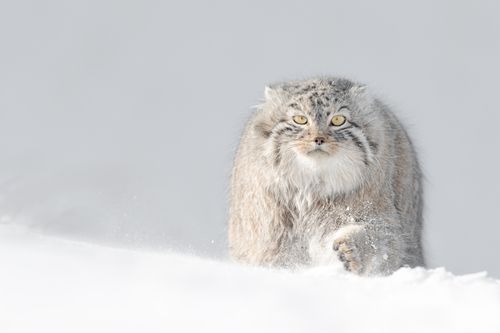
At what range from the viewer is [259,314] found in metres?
7.30

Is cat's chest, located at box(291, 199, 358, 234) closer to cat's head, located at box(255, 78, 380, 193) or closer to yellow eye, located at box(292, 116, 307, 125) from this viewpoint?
cat's head, located at box(255, 78, 380, 193)

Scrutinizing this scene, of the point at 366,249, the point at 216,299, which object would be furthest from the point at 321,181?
the point at 216,299

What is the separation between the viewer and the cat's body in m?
10.5

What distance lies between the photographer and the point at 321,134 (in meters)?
10.3

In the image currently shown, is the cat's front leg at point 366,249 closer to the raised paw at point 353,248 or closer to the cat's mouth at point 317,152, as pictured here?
the raised paw at point 353,248

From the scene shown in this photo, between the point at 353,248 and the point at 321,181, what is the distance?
3.03 feet

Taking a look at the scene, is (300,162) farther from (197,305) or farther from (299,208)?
(197,305)

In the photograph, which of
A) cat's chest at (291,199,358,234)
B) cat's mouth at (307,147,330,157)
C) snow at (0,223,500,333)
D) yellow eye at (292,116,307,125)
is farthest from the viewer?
cat's chest at (291,199,358,234)

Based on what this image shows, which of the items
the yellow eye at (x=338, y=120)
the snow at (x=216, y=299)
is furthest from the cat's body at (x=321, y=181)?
the snow at (x=216, y=299)

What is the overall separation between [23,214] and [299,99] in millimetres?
2982

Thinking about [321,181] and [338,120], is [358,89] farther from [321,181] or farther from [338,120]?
[321,181]

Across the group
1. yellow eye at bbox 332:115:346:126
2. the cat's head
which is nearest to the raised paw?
the cat's head

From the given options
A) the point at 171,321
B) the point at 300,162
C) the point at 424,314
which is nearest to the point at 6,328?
the point at 171,321

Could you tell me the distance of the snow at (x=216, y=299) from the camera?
720cm
